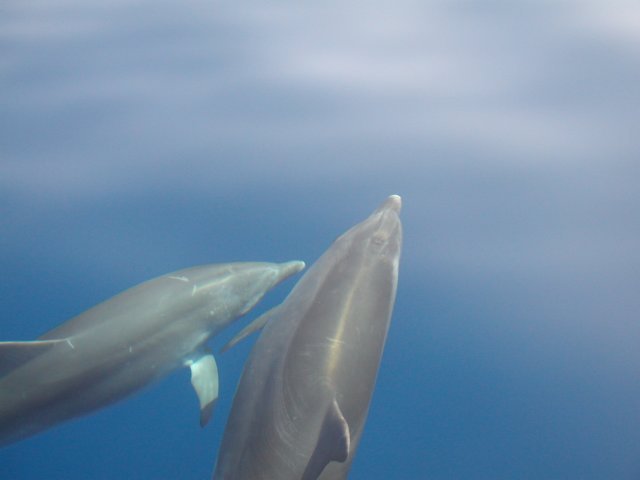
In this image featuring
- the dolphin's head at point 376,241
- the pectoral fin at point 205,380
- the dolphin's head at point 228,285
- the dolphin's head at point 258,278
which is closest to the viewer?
the dolphin's head at point 376,241

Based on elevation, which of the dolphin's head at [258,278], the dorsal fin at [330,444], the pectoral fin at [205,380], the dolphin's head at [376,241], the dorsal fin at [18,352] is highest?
the dolphin's head at [376,241]

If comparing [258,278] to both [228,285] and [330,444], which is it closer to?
[228,285]

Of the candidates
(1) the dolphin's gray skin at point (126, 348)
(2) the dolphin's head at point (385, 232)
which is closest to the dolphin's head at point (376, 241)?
(2) the dolphin's head at point (385, 232)

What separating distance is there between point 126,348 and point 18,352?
2.59 feet

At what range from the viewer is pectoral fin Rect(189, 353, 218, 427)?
6246mm

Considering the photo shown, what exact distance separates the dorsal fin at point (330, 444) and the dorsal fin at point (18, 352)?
7.25 ft

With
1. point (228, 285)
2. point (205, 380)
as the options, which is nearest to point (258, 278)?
point (228, 285)

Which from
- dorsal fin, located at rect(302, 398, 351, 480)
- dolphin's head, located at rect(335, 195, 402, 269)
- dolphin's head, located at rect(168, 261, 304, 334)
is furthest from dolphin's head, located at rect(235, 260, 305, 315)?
dorsal fin, located at rect(302, 398, 351, 480)

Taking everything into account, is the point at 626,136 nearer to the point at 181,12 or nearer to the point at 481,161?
the point at 481,161

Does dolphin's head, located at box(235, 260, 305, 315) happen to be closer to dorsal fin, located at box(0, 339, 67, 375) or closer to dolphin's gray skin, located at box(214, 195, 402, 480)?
dolphin's gray skin, located at box(214, 195, 402, 480)

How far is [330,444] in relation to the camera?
4266 mm

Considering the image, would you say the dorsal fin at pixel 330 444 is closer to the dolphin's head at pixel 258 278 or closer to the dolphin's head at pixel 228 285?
the dolphin's head at pixel 228 285

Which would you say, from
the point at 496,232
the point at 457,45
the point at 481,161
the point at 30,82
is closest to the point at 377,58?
the point at 457,45

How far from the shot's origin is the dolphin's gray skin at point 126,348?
512 centimetres
